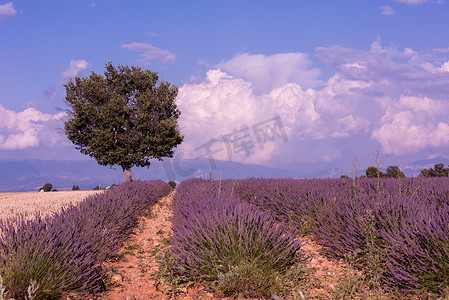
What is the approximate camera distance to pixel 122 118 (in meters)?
22.6

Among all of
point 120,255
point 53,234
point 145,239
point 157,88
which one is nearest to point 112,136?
point 157,88

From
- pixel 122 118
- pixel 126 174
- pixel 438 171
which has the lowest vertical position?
pixel 438 171

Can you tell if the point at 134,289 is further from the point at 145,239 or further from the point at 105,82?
the point at 105,82

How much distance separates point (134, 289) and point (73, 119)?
20.7m

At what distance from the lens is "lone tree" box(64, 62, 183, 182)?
22.6 meters

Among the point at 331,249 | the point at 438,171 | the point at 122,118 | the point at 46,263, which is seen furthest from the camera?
the point at 438,171

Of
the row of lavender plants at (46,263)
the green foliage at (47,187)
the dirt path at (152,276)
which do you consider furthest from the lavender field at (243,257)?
the green foliage at (47,187)

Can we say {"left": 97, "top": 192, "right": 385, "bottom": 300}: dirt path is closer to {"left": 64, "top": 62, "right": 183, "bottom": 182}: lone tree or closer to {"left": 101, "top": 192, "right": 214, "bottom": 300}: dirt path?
{"left": 101, "top": 192, "right": 214, "bottom": 300}: dirt path

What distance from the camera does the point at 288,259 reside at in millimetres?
4422

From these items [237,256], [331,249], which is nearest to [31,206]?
[237,256]

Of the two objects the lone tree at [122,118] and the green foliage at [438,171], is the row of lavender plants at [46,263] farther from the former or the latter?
the green foliage at [438,171]

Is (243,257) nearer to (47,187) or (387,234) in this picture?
(387,234)

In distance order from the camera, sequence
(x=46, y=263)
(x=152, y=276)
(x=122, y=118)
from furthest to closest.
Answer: (x=122, y=118)
(x=152, y=276)
(x=46, y=263)

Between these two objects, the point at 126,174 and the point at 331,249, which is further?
the point at 126,174
